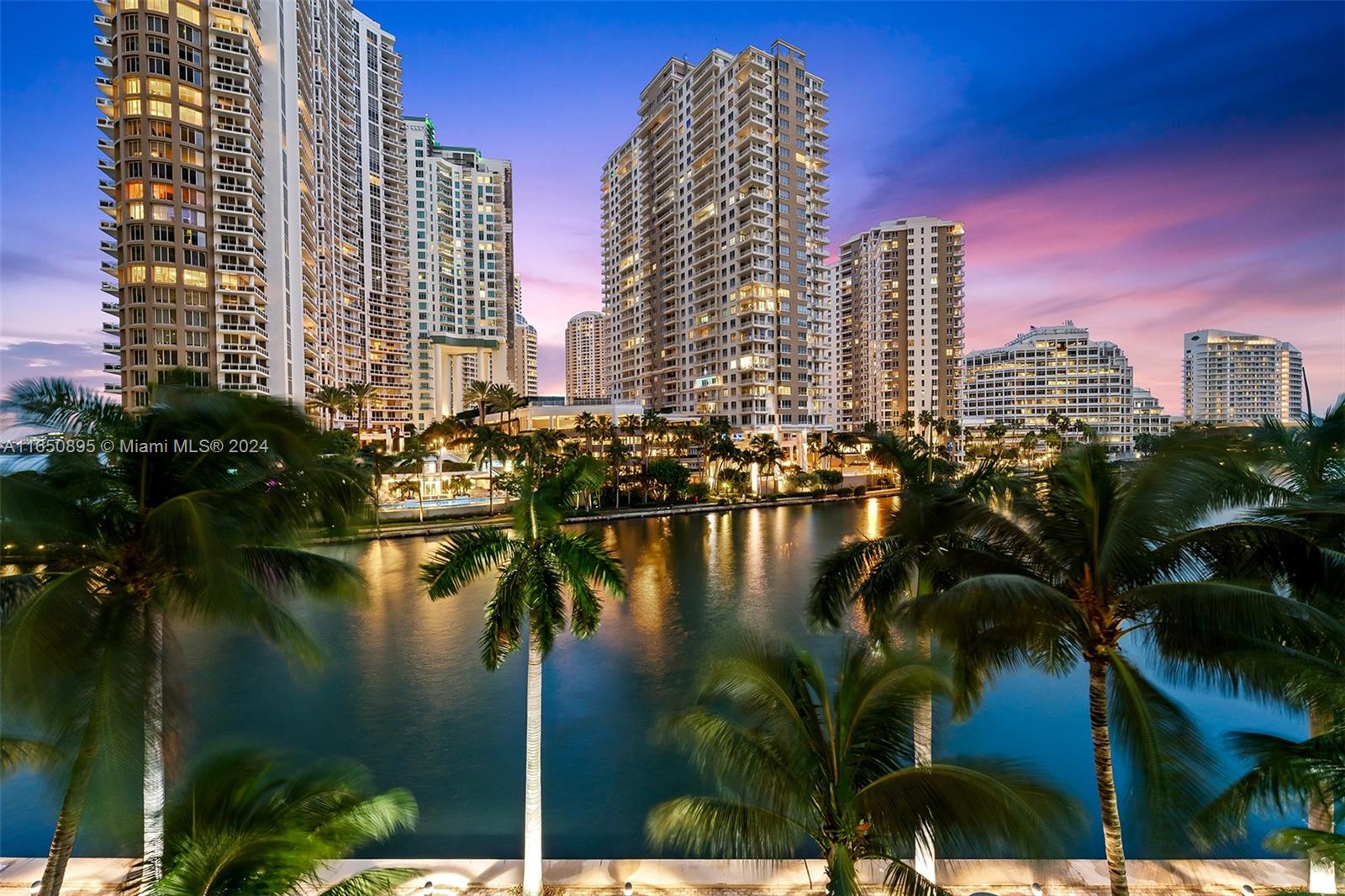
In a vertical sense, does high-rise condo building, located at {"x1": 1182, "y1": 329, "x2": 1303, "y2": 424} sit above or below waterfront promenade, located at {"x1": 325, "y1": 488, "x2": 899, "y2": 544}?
above

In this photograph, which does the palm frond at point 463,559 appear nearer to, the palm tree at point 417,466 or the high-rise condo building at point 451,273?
the palm tree at point 417,466

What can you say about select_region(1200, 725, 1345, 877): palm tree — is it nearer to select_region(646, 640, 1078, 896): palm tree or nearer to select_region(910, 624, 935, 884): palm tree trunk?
select_region(646, 640, 1078, 896): palm tree

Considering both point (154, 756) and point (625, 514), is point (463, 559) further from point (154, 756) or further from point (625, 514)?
point (625, 514)

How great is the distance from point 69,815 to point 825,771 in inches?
357

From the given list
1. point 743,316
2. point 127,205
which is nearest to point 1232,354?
point 743,316

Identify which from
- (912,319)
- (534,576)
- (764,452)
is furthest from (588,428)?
(912,319)

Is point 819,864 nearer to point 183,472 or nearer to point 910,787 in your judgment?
point 910,787

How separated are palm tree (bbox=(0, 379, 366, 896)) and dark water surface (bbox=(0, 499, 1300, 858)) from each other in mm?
1673

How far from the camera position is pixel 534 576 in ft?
28.8

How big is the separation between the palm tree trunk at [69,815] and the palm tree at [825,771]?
6.45 metres

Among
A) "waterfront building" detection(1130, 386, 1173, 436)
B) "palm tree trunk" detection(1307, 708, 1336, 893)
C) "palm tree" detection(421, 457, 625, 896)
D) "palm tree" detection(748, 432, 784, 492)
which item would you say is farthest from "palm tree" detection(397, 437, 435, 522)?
"waterfront building" detection(1130, 386, 1173, 436)

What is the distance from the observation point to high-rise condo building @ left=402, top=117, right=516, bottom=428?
12550 cm

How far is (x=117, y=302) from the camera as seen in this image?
198ft

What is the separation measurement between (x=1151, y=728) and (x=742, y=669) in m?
4.59
